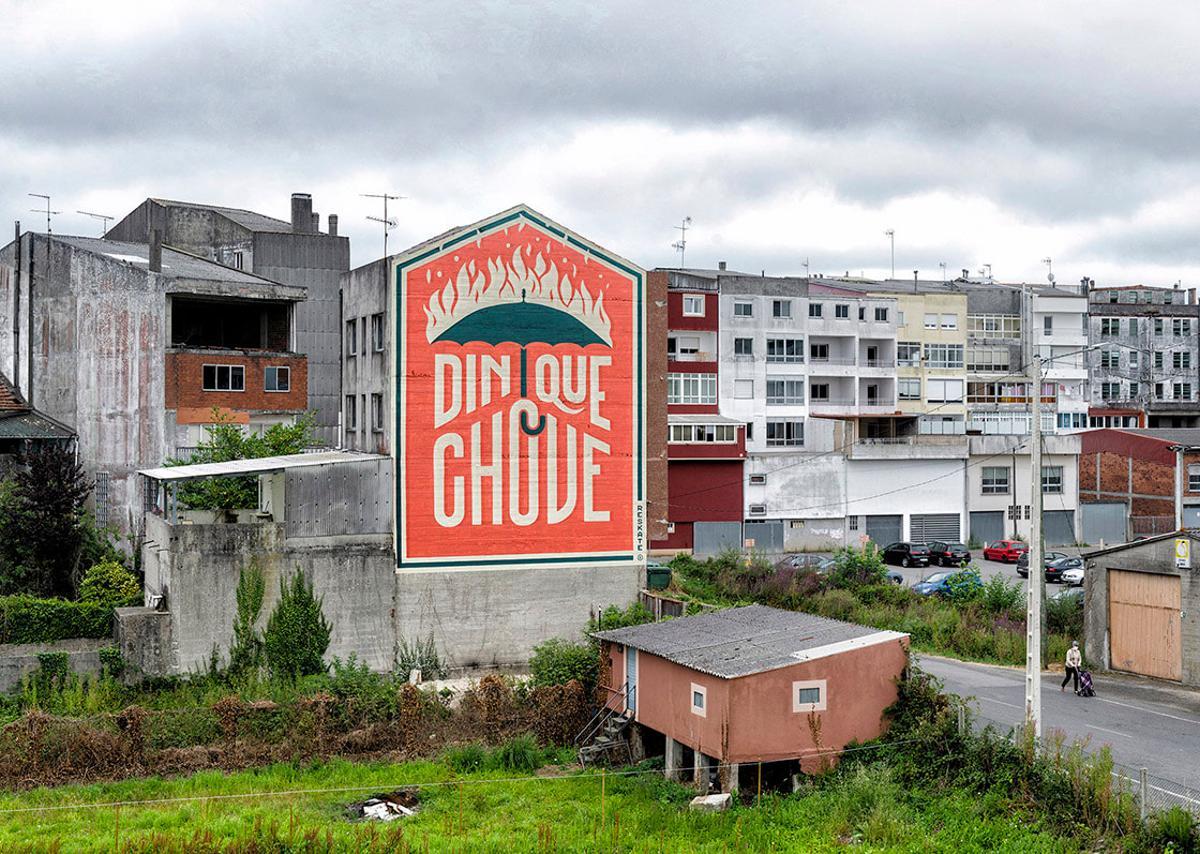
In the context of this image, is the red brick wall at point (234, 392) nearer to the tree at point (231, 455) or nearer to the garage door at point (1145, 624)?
the tree at point (231, 455)

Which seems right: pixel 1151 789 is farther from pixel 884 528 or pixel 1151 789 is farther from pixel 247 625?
pixel 884 528

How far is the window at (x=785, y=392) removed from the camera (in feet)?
205

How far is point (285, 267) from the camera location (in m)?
55.8

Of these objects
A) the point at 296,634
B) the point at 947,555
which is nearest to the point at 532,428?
the point at 296,634

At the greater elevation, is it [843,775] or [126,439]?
[126,439]

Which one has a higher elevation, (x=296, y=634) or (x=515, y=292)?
(x=515, y=292)

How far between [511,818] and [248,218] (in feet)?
143

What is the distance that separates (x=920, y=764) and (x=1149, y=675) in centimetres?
1022

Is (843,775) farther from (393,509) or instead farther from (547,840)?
(393,509)

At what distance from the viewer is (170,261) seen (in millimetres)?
45656

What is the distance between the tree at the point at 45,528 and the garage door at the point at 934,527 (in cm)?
3975

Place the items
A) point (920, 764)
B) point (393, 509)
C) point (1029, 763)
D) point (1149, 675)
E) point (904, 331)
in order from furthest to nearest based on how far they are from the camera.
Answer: point (904, 331) → point (393, 509) → point (1149, 675) → point (920, 764) → point (1029, 763)

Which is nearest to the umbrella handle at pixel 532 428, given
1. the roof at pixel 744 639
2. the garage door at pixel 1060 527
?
the roof at pixel 744 639

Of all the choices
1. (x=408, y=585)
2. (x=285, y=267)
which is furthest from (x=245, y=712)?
(x=285, y=267)
